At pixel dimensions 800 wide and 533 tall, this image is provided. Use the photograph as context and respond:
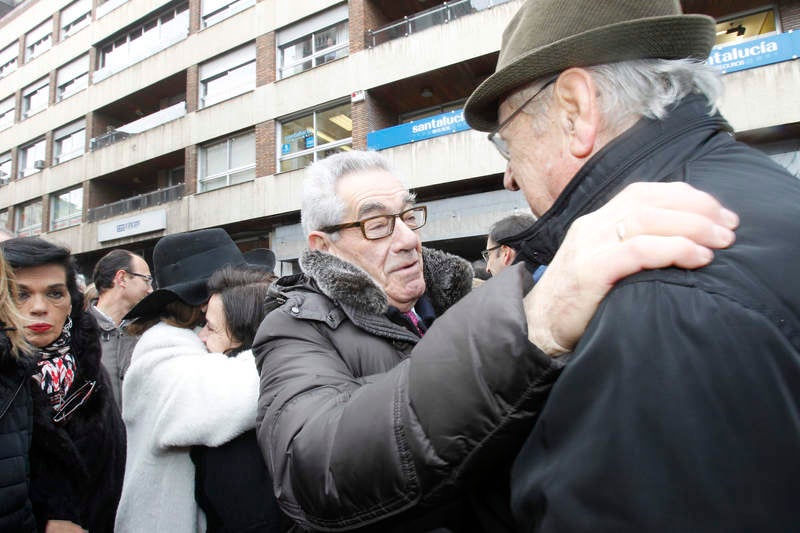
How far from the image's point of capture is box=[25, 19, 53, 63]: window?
19.8 metres

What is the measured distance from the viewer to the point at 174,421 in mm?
1805

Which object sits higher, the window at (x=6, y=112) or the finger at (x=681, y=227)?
the window at (x=6, y=112)

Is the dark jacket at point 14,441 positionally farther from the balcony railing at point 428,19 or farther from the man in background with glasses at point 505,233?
the balcony railing at point 428,19

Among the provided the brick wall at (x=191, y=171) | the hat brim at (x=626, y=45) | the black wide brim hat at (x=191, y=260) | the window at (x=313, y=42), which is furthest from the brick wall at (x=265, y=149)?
the hat brim at (x=626, y=45)

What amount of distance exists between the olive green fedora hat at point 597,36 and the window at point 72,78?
2160 centimetres

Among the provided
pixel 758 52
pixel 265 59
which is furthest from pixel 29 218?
pixel 758 52

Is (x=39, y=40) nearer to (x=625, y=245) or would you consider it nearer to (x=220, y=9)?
(x=220, y=9)

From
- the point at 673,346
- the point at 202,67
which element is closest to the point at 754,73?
the point at 673,346

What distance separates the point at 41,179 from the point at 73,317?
67.0ft

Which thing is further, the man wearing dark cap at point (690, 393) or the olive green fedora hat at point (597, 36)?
the olive green fedora hat at point (597, 36)

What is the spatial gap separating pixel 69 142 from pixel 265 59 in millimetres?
10352

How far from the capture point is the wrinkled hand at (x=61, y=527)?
2.12m

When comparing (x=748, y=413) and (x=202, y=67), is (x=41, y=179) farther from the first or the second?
(x=748, y=413)

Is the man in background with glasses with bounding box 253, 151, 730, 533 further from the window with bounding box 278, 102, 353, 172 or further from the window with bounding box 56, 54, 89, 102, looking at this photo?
the window with bounding box 56, 54, 89, 102
